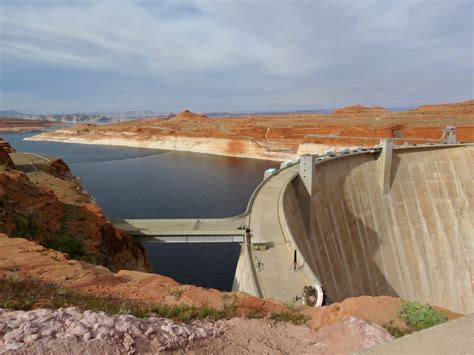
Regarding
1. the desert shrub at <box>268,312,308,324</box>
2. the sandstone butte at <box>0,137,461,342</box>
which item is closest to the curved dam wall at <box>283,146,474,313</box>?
the sandstone butte at <box>0,137,461,342</box>

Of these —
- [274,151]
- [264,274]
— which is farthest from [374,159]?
[274,151]

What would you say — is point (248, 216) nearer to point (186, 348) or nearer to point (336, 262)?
point (336, 262)

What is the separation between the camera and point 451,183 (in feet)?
93.4

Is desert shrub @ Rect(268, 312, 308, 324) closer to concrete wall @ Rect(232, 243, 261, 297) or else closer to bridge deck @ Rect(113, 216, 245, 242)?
concrete wall @ Rect(232, 243, 261, 297)

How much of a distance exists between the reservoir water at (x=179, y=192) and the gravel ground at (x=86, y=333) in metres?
17.8

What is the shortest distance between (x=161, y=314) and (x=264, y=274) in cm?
927

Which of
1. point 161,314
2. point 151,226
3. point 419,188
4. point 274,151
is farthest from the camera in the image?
point 274,151

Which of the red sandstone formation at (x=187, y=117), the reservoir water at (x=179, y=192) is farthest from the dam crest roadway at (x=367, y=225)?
the red sandstone formation at (x=187, y=117)

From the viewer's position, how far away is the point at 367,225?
24.9m

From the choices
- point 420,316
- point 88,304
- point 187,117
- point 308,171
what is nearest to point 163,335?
point 88,304

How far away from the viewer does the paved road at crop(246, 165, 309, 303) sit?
492 inches

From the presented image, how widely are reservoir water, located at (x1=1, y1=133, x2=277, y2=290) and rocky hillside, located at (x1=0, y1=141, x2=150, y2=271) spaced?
4993 millimetres

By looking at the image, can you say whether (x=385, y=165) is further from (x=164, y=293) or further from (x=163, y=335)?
(x=163, y=335)

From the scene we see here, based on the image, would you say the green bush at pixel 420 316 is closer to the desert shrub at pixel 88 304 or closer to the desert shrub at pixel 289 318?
the desert shrub at pixel 289 318
